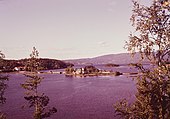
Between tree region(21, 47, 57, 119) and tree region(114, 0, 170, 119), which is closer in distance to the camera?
tree region(114, 0, 170, 119)

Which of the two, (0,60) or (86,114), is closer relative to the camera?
(0,60)

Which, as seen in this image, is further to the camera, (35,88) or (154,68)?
(35,88)

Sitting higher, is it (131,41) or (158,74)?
(131,41)

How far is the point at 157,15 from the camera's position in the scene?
→ 637 inches

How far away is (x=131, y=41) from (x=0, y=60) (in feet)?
46.7

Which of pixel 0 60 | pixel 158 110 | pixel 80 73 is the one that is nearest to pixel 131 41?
pixel 158 110

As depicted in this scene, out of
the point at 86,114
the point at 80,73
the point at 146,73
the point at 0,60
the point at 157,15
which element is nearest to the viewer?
the point at 157,15

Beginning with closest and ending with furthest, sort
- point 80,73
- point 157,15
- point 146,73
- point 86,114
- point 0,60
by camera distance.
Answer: point 157,15 < point 146,73 < point 0,60 < point 86,114 < point 80,73

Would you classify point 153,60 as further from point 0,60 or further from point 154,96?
point 0,60

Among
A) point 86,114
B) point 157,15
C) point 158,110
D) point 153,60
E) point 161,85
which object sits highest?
point 157,15

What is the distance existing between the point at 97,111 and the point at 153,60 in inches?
1922

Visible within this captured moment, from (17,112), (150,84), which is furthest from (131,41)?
(17,112)

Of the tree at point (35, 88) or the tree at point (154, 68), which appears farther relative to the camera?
the tree at point (35, 88)

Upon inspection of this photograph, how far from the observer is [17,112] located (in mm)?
63375
